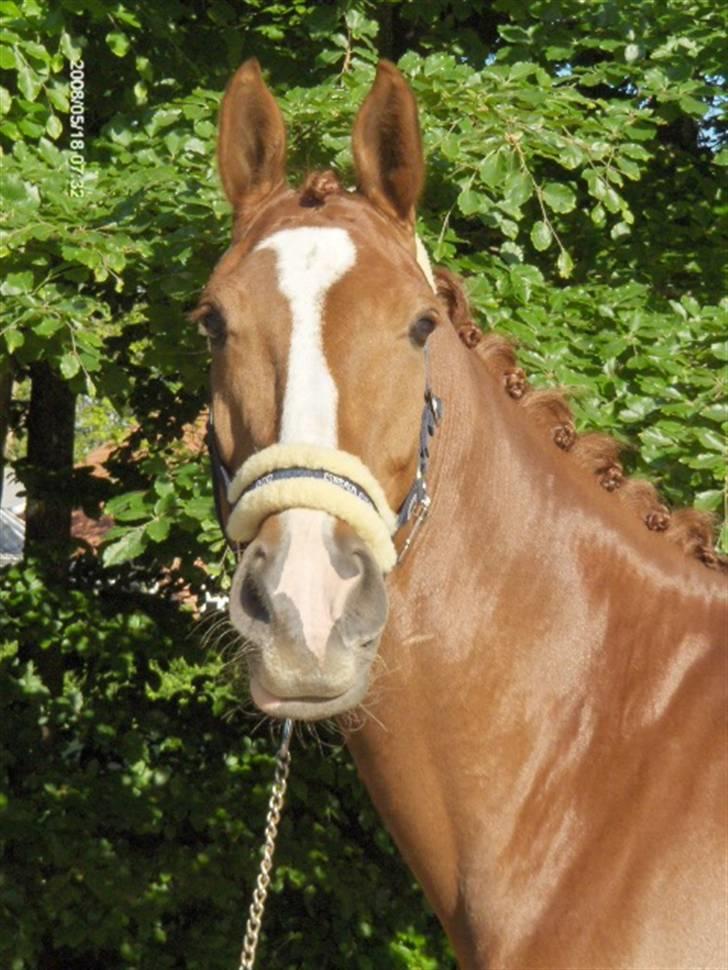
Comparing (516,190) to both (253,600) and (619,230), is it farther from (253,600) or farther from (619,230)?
(253,600)

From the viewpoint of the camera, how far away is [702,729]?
2.50 meters

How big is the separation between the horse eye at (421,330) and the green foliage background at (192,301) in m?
1.58

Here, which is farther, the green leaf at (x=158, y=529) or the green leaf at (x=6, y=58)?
the green leaf at (x=6, y=58)

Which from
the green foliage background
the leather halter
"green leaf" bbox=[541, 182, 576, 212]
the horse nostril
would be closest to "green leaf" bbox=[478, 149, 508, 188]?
the green foliage background

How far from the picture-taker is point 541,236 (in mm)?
4559

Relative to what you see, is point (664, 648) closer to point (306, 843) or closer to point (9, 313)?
point (9, 313)

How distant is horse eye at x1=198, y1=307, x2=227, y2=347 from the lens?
8.13ft

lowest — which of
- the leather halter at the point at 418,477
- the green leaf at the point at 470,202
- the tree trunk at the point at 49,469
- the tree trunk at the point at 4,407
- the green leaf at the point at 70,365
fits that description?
the tree trunk at the point at 49,469

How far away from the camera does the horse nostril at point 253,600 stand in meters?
2.19

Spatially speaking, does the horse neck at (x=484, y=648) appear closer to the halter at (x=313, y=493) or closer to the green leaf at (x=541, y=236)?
the halter at (x=313, y=493)

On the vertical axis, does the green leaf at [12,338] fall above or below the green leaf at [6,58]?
below

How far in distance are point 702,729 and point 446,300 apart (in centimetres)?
107

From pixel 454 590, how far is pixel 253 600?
0.52 metres

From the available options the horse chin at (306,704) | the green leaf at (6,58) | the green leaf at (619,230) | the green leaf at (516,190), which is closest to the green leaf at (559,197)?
the green leaf at (516,190)
